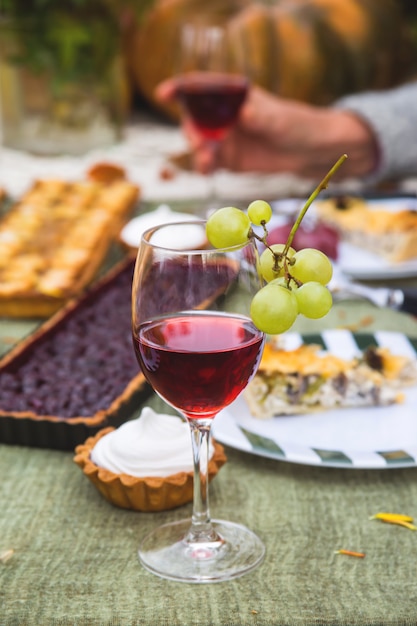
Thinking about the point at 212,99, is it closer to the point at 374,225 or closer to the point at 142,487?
the point at 374,225

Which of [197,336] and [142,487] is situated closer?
[197,336]

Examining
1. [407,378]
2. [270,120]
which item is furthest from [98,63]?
[407,378]

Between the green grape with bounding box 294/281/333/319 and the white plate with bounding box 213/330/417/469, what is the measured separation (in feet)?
0.87

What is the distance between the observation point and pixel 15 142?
7.19 ft

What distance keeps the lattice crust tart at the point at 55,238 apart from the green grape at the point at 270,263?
642mm

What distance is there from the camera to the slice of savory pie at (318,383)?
0.95m

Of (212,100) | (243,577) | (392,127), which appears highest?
(212,100)

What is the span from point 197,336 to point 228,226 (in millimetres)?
89

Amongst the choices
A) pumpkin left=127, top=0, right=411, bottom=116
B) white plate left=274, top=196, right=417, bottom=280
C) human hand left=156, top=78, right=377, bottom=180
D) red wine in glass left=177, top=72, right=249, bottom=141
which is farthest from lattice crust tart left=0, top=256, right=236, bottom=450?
pumpkin left=127, top=0, right=411, bottom=116

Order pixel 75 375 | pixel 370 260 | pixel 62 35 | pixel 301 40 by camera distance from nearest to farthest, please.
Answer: pixel 75 375 → pixel 370 260 → pixel 62 35 → pixel 301 40

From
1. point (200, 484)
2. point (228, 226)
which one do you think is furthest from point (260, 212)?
point (200, 484)

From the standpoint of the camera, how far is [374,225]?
59.0 inches

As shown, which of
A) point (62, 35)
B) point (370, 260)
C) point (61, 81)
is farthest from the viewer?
point (61, 81)

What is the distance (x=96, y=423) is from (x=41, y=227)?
0.76 meters
